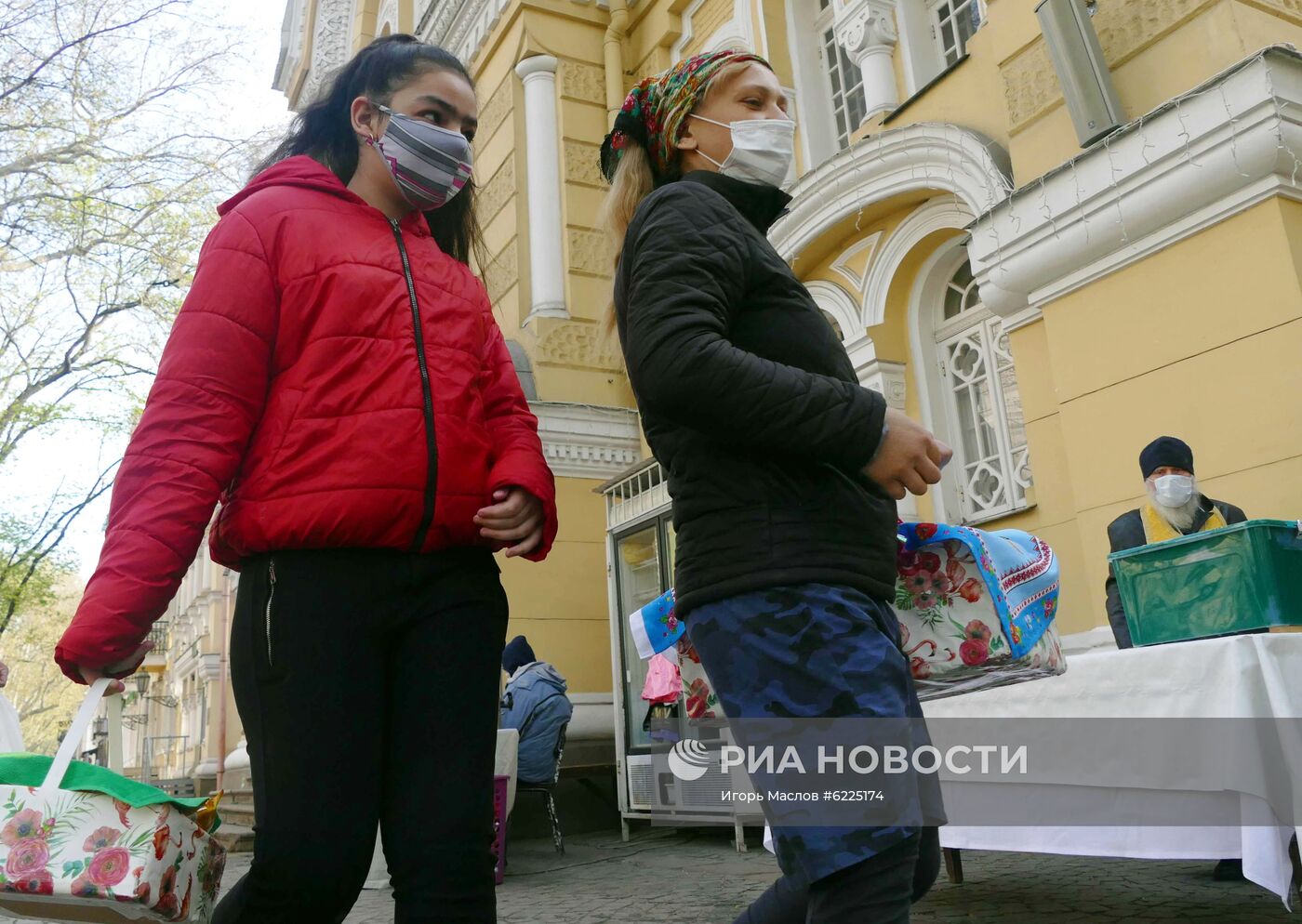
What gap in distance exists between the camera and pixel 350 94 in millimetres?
2084

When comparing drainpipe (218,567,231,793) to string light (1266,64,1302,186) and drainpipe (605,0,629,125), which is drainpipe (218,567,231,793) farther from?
string light (1266,64,1302,186)

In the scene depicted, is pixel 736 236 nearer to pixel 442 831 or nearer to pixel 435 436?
pixel 435 436

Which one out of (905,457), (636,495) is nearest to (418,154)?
(905,457)

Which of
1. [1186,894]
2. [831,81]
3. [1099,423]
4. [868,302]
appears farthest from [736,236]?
[831,81]

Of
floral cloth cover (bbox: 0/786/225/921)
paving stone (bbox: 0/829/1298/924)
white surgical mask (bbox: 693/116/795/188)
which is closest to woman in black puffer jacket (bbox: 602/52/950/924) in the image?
white surgical mask (bbox: 693/116/795/188)

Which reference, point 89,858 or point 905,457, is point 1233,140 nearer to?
point 905,457

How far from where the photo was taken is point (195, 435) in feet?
5.14

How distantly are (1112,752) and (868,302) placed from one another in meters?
4.92

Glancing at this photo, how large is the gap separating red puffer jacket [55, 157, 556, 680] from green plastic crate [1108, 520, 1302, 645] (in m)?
2.09

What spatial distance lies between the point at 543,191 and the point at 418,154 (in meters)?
8.70

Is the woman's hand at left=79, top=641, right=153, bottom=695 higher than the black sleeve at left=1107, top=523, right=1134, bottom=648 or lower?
lower

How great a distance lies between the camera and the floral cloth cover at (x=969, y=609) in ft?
5.56

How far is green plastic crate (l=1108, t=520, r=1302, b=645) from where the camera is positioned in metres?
2.83

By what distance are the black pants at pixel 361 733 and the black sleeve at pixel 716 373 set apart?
501 mm
